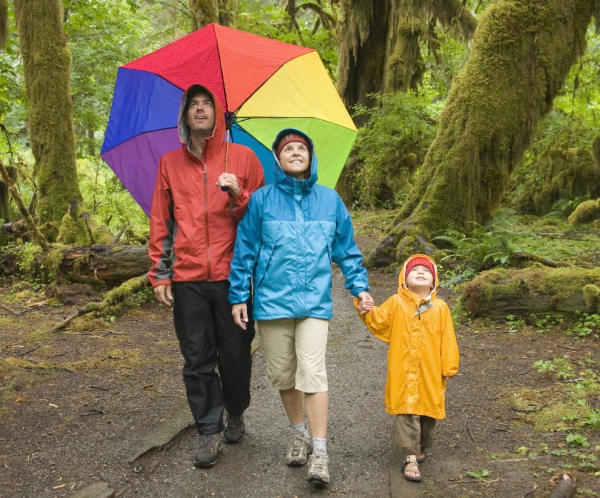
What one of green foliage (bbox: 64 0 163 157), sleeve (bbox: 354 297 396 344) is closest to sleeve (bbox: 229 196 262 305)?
sleeve (bbox: 354 297 396 344)

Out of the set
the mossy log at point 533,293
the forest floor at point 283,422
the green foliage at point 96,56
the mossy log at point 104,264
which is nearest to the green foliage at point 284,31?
the green foliage at point 96,56

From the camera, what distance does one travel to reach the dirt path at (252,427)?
3445 millimetres

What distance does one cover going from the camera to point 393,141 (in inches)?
605

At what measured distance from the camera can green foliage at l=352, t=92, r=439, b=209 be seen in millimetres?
15125

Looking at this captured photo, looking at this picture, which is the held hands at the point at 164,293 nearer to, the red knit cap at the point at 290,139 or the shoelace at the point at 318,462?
the red knit cap at the point at 290,139

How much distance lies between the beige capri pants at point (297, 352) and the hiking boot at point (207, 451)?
1.88 ft

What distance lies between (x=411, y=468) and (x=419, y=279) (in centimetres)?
119

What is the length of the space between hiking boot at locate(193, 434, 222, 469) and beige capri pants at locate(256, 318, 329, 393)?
1.88 feet

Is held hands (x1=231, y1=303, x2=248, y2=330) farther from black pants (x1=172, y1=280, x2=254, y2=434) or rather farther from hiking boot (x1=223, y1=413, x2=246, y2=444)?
hiking boot (x1=223, y1=413, x2=246, y2=444)

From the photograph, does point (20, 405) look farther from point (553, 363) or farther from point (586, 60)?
point (586, 60)

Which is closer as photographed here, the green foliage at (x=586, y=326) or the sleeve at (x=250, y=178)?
the sleeve at (x=250, y=178)

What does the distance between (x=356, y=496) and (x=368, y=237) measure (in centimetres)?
1008

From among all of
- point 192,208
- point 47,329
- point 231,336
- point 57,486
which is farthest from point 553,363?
point 47,329

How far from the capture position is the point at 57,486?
132 inches
